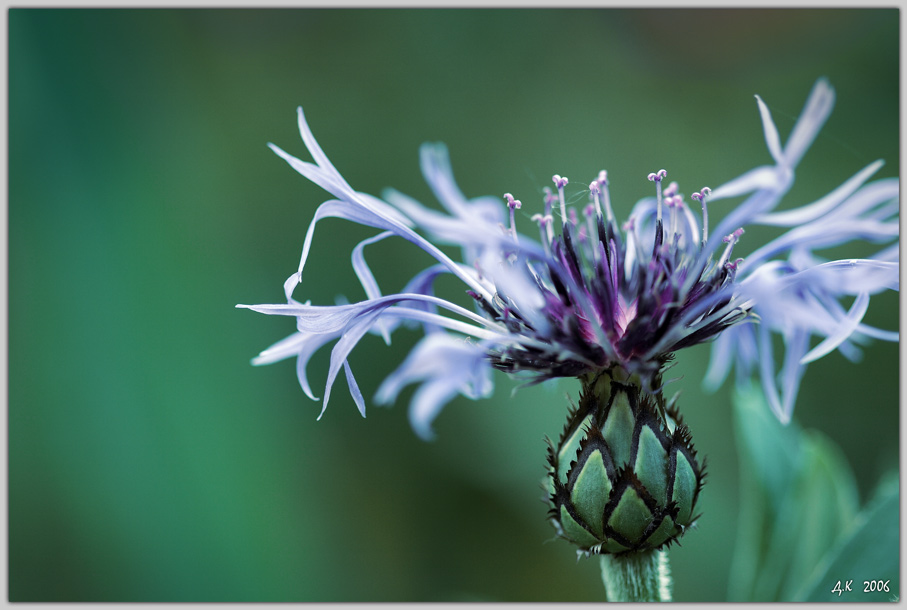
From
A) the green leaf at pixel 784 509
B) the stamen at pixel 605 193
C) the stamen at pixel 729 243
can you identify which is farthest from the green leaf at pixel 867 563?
the stamen at pixel 605 193

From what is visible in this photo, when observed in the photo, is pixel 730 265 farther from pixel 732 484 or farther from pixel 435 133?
pixel 435 133

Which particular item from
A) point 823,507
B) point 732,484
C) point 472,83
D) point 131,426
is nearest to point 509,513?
point 732,484

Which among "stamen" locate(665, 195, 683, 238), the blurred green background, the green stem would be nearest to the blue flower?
"stamen" locate(665, 195, 683, 238)

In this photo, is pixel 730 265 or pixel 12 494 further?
pixel 12 494

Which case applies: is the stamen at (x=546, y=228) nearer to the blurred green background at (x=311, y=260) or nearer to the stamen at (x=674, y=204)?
the stamen at (x=674, y=204)

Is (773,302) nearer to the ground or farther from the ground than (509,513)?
farther from the ground

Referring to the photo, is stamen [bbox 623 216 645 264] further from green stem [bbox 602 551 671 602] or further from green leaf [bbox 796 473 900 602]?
green leaf [bbox 796 473 900 602]

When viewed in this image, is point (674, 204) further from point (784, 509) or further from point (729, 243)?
point (784, 509)

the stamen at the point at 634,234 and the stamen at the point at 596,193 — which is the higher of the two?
the stamen at the point at 596,193
